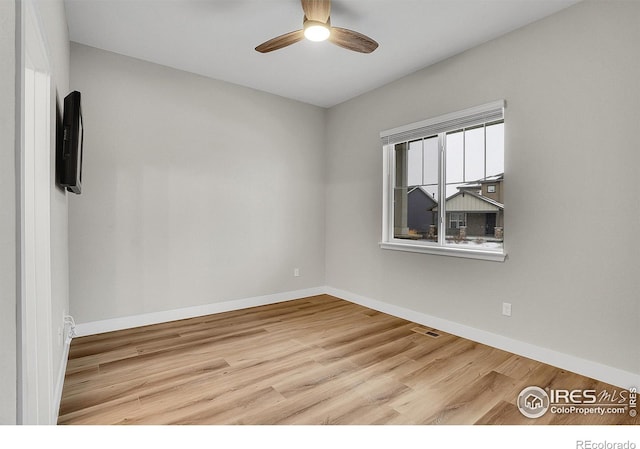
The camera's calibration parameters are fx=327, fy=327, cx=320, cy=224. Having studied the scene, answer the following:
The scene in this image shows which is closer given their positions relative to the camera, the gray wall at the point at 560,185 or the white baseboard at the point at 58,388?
the white baseboard at the point at 58,388

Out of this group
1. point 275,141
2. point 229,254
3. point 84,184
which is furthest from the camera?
point 275,141

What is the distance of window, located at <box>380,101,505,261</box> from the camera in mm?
3051

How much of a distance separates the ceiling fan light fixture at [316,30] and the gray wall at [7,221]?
189cm

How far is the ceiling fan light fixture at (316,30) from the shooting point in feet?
7.73

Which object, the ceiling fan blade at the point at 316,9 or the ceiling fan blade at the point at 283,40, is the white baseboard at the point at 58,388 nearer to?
the ceiling fan blade at the point at 283,40

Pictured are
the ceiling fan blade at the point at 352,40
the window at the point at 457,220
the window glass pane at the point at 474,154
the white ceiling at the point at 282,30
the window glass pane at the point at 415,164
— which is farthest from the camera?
the window glass pane at the point at 415,164

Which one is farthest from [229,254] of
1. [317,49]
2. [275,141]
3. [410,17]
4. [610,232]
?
[610,232]

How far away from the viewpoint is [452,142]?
3.42m

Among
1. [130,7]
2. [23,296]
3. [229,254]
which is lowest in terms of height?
[229,254]

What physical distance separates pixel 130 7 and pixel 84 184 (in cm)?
163

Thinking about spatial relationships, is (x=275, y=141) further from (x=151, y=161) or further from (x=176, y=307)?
(x=176, y=307)

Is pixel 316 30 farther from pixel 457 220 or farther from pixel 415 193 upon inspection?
pixel 457 220

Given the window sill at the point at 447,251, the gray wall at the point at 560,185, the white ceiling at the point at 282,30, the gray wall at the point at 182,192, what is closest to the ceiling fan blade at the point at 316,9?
the white ceiling at the point at 282,30

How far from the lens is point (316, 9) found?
7.62 ft
